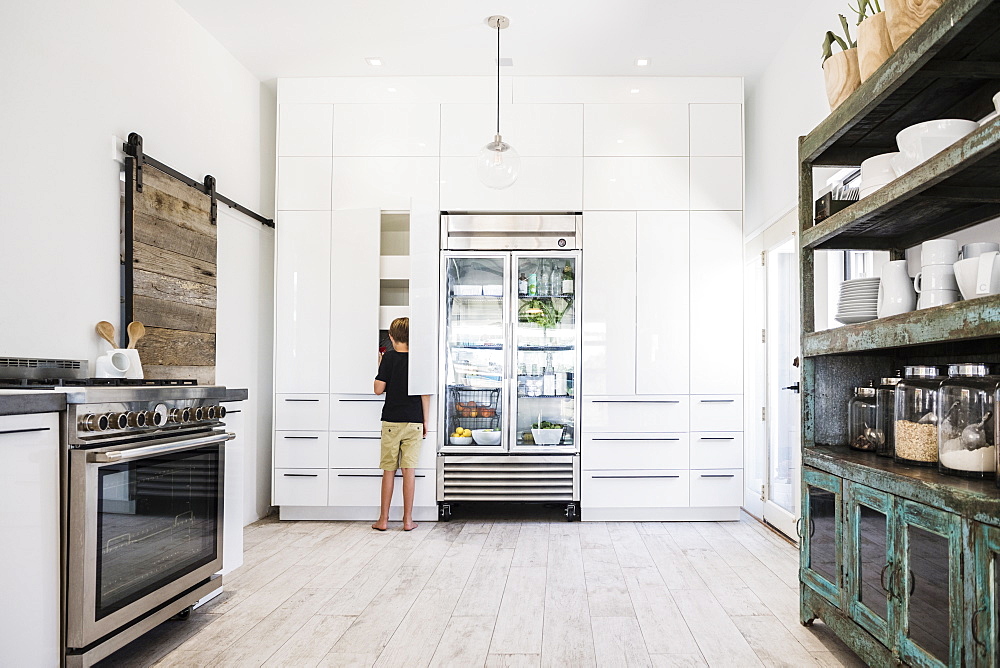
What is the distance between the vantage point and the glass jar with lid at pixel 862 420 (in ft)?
8.40

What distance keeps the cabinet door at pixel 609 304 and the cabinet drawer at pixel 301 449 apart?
1.77m

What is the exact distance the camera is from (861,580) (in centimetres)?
225

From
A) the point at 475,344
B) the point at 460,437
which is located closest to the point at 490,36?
the point at 475,344

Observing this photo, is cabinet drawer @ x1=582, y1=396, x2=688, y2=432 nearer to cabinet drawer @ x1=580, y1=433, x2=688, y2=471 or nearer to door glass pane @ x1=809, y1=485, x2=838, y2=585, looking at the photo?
cabinet drawer @ x1=580, y1=433, x2=688, y2=471

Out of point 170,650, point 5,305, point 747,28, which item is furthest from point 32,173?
point 747,28

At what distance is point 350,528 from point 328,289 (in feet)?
5.09

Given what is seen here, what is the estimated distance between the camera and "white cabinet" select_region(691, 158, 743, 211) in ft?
15.5

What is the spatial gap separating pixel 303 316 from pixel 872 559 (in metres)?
3.59

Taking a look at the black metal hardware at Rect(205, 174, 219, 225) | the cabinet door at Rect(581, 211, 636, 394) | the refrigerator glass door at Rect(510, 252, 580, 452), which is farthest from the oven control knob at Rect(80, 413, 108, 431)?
the cabinet door at Rect(581, 211, 636, 394)

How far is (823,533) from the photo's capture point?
8.30 feet

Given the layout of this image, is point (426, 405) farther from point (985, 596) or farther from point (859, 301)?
point (985, 596)

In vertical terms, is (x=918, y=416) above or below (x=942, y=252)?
below

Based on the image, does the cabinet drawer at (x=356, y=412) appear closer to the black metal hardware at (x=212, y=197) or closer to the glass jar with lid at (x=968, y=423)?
the black metal hardware at (x=212, y=197)

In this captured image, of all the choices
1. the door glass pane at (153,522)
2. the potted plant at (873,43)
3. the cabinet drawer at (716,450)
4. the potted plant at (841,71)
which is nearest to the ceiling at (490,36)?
the potted plant at (841,71)
